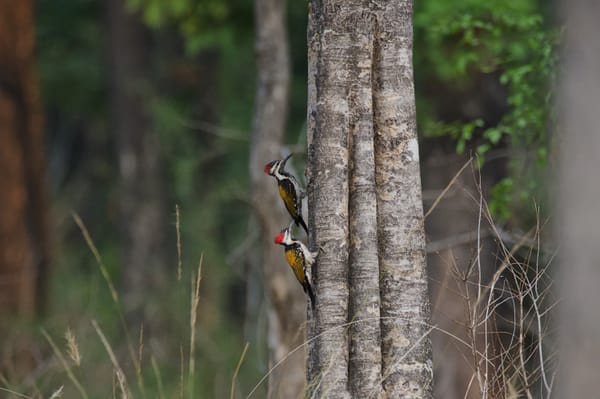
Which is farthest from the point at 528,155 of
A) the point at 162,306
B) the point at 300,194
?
the point at 162,306

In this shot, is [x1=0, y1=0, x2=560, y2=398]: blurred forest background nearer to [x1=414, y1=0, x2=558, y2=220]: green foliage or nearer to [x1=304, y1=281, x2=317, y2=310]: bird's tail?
[x1=414, y1=0, x2=558, y2=220]: green foliage

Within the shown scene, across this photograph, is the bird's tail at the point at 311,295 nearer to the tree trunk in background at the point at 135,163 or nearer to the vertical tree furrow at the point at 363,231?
the vertical tree furrow at the point at 363,231

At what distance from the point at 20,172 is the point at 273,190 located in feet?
16.6

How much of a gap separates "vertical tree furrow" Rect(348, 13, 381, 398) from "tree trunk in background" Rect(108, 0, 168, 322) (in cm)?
1256

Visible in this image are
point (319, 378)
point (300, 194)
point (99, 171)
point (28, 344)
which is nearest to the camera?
point (319, 378)

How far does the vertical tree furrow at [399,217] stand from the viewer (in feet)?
15.1

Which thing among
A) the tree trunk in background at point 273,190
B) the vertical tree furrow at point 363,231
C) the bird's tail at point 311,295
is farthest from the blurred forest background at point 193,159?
the bird's tail at point 311,295

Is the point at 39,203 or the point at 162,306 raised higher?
the point at 39,203

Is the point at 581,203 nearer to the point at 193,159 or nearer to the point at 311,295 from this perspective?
the point at 311,295

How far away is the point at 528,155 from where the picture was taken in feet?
27.3

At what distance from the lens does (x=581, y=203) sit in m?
3.27

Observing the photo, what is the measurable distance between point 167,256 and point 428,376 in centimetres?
1450

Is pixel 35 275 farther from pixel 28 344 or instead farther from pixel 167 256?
pixel 167 256

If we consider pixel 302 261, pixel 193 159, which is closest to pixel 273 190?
pixel 193 159
